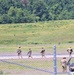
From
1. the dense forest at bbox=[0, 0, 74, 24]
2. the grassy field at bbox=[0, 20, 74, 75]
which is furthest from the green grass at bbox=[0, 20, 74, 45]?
the dense forest at bbox=[0, 0, 74, 24]

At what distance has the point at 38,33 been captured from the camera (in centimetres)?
6219

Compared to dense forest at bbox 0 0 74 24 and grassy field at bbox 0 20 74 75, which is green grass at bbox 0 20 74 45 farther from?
dense forest at bbox 0 0 74 24

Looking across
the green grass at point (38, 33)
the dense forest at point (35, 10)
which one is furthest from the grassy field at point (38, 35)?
the dense forest at point (35, 10)

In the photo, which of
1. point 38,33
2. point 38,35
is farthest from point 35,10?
point 38,35

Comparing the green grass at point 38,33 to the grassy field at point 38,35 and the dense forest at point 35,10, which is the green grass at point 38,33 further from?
the dense forest at point 35,10

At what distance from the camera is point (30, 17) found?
77812mm

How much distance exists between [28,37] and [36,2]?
26103 mm

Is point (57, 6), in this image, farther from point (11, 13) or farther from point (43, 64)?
point (43, 64)

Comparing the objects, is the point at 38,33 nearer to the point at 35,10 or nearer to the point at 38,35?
the point at 38,35

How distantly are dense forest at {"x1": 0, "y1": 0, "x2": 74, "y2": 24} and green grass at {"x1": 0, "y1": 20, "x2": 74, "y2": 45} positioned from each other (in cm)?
865

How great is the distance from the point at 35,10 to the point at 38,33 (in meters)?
22.3

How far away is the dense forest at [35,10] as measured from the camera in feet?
254

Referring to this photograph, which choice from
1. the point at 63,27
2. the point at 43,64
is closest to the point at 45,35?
the point at 63,27

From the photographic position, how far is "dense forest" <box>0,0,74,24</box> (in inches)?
3046
